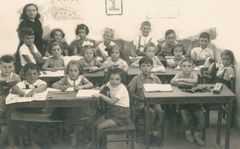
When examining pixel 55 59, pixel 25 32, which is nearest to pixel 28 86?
pixel 55 59

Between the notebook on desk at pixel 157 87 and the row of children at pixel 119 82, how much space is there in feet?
0.17

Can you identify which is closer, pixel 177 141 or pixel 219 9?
pixel 219 9

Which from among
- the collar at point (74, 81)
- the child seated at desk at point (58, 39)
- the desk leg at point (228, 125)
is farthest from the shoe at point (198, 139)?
the child seated at desk at point (58, 39)

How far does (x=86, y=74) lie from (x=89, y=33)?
1.33ft

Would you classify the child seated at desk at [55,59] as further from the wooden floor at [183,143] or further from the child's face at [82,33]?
the wooden floor at [183,143]

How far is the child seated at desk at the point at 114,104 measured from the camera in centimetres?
452

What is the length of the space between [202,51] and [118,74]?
78cm

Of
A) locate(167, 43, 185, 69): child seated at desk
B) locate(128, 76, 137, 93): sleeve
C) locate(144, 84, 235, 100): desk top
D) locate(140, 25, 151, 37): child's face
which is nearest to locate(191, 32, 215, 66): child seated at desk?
locate(167, 43, 185, 69): child seated at desk

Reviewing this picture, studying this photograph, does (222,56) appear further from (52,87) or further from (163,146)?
(52,87)

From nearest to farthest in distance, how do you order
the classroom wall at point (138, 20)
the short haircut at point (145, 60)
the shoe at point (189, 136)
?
the classroom wall at point (138, 20), the short haircut at point (145, 60), the shoe at point (189, 136)

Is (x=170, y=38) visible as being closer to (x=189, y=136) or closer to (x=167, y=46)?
(x=167, y=46)

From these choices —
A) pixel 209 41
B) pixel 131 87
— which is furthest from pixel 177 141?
pixel 209 41

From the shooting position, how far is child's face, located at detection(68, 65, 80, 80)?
4.64 metres

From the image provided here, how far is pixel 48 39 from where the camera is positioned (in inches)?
182
